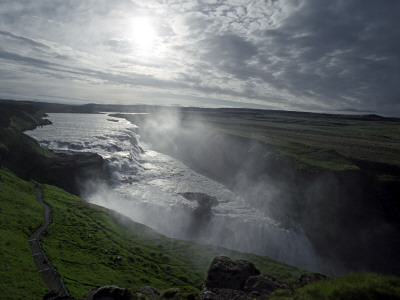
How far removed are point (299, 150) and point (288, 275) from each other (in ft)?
177

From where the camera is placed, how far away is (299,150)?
83.9 m

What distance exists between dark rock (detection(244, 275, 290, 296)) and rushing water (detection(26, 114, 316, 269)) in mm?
35147

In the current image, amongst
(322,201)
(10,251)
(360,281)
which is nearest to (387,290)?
(360,281)

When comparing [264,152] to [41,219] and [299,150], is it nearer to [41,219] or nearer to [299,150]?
[299,150]

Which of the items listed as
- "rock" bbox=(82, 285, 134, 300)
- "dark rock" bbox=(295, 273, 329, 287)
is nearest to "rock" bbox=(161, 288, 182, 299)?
"rock" bbox=(82, 285, 134, 300)

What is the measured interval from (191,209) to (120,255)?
86.5 ft

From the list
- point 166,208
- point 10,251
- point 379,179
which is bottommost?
point 166,208

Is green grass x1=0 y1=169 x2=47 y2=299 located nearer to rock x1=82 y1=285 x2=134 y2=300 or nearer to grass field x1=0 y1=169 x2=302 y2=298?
grass field x1=0 y1=169 x2=302 y2=298

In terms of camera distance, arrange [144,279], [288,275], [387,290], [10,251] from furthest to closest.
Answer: [288,275] → [144,279] → [10,251] → [387,290]

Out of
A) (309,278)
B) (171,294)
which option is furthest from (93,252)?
(309,278)

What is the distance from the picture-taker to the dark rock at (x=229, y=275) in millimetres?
18766

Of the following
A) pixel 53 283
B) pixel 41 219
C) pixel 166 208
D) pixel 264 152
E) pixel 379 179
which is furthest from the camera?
pixel 264 152

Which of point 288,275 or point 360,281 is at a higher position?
point 360,281

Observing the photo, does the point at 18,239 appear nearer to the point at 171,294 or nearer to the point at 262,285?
the point at 171,294
